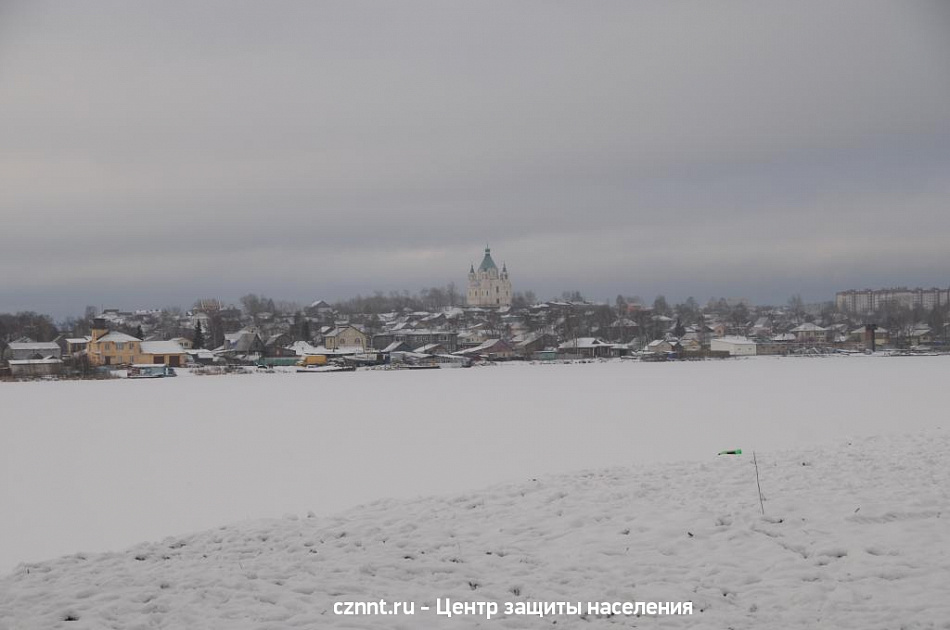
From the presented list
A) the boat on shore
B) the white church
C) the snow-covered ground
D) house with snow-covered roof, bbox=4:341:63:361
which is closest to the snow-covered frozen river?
the snow-covered ground

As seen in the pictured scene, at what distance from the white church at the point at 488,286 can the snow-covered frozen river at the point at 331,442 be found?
154 metres

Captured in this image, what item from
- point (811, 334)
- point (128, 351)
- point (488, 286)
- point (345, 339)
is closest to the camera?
point (128, 351)

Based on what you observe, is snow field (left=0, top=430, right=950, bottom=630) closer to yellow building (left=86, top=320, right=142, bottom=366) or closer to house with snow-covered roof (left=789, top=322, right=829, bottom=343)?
yellow building (left=86, top=320, right=142, bottom=366)

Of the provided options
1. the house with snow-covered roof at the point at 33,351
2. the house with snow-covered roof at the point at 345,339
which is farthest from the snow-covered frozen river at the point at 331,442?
the house with snow-covered roof at the point at 345,339

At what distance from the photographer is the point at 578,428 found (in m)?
21.0

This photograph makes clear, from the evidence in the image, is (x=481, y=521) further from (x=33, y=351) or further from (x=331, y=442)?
(x=33, y=351)

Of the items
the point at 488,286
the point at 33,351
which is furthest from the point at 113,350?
the point at 488,286

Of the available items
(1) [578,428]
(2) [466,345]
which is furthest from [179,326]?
(1) [578,428]

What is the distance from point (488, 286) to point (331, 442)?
17114 centimetres

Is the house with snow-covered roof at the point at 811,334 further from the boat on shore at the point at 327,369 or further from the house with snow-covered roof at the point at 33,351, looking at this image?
the house with snow-covered roof at the point at 33,351

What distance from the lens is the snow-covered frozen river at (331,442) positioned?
11922 millimetres

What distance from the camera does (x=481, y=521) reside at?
29.2ft

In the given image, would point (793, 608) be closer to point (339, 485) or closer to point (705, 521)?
point (705, 521)

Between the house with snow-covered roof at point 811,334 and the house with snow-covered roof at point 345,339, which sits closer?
the house with snow-covered roof at point 345,339
